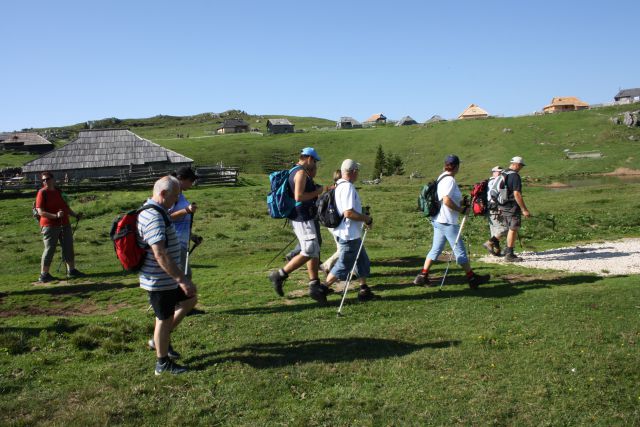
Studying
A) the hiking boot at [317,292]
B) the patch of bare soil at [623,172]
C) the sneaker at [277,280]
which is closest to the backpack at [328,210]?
the hiking boot at [317,292]

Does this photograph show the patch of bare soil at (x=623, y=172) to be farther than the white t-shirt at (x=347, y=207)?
Yes

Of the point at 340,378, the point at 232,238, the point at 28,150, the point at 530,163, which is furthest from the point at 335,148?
the point at 340,378

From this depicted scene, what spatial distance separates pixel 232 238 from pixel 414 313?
38.3 feet

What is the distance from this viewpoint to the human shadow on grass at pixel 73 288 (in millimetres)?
11453

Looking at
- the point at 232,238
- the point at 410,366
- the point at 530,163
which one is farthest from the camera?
the point at 530,163

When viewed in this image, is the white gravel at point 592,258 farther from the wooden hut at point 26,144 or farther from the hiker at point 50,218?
the wooden hut at point 26,144

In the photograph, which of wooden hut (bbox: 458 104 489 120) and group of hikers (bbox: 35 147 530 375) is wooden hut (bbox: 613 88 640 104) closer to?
wooden hut (bbox: 458 104 489 120)

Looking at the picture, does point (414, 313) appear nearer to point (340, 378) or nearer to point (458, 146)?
point (340, 378)

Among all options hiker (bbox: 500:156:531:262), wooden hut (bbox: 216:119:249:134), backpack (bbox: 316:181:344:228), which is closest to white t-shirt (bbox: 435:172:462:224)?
backpack (bbox: 316:181:344:228)

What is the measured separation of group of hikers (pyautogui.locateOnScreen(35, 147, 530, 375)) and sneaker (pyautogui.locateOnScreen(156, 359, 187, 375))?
12 millimetres

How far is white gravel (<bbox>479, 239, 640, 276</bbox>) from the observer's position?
38.5ft

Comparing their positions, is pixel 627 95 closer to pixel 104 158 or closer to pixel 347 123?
pixel 347 123

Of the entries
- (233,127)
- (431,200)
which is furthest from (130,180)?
(233,127)

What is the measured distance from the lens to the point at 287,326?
808 centimetres
